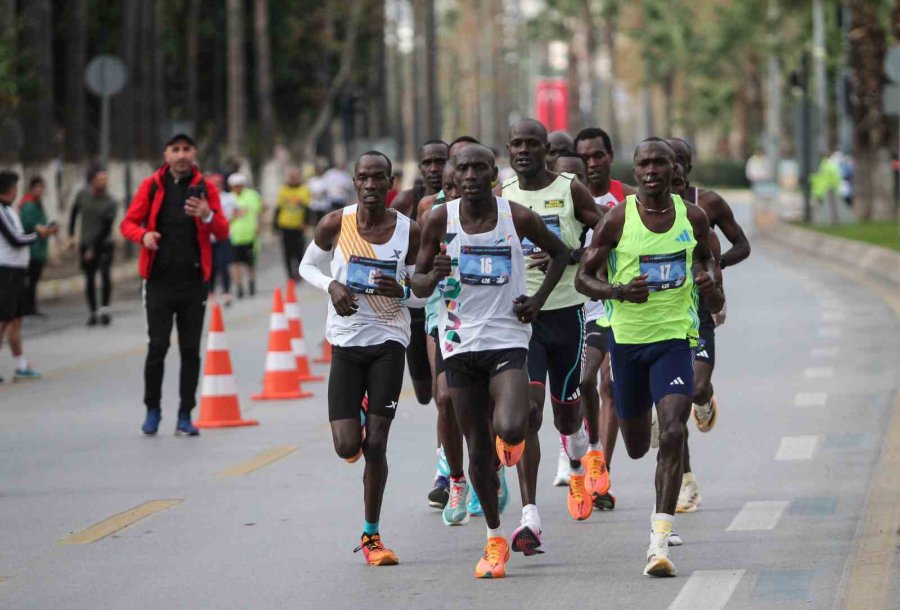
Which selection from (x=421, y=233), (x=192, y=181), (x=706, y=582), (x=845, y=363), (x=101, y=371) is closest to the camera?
(x=706, y=582)

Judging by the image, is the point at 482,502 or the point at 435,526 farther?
the point at 435,526

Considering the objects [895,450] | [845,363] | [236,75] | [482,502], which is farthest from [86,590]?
[236,75]

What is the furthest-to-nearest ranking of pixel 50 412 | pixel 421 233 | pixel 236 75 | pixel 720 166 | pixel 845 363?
pixel 720 166
pixel 236 75
pixel 845 363
pixel 50 412
pixel 421 233

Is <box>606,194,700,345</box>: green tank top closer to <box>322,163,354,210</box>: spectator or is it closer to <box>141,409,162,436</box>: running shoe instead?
<box>141,409,162,436</box>: running shoe

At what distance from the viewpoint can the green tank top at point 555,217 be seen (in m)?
9.40

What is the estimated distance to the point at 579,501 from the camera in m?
9.71

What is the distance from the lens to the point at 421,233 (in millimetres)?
Result: 8727

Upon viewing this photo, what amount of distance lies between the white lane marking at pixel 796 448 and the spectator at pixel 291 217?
16480 mm

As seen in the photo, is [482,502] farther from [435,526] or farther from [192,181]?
[192,181]

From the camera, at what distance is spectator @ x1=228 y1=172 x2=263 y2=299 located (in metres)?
28.2

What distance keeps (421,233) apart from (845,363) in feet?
30.4

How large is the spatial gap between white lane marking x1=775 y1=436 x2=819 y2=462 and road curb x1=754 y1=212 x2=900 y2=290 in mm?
14481

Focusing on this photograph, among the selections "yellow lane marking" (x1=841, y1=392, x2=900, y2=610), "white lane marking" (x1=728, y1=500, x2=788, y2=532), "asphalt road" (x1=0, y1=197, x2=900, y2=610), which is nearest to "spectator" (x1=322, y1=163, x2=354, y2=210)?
"asphalt road" (x1=0, y1=197, x2=900, y2=610)

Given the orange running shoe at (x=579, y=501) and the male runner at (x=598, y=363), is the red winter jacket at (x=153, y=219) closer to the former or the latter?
the male runner at (x=598, y=363)
